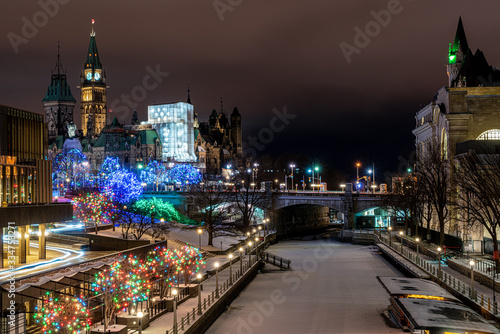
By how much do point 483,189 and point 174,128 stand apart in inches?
4374

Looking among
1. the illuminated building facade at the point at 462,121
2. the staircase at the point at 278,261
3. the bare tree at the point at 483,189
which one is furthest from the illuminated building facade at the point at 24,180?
the illuminated building facade at the point at 462,121

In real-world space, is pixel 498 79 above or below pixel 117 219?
above

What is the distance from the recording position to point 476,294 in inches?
1219

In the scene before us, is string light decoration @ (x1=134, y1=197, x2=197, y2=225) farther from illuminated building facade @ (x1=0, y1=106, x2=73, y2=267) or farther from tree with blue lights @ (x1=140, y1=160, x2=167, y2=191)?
illuminated building facade @ (x1=0, y1=106, x2=73, y2=267)

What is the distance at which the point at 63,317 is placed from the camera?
76.3 feet

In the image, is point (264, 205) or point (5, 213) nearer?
point (5, 213)

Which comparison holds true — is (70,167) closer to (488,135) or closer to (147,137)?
(147,137)

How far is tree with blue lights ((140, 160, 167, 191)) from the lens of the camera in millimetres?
114500

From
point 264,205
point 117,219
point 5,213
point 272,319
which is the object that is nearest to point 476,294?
point 272,319

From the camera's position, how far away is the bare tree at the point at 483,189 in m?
39.6

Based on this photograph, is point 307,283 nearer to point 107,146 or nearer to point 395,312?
point 395,312

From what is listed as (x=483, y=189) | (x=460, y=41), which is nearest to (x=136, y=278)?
(x=483, y=189)

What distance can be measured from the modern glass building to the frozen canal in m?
89.2

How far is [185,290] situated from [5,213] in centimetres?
1154
